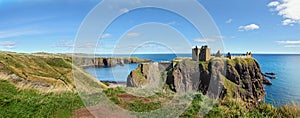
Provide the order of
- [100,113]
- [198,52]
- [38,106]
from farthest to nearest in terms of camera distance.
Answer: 1. [198,52]
2. [38,106]
3. [100,113]

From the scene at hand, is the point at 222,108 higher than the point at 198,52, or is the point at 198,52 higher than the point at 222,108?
the point at 198,52

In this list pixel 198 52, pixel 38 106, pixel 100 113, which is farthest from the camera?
pixel 198 52

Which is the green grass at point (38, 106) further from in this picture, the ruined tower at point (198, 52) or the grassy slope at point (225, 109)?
the ruined tower at point (198, 52)

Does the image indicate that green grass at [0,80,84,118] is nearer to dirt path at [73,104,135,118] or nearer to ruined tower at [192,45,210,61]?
dirt path at [73,104,135,118]

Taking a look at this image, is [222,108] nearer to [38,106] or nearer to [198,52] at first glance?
[38,106]

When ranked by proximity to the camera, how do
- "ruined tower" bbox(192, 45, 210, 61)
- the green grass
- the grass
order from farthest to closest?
"ruined tower" bbox(192, 45, 210, 61) → the green grass → the grass

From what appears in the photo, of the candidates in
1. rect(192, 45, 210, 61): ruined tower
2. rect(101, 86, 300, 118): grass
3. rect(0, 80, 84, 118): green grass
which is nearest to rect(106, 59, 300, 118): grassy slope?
rect(101, 86, 300, 118): grass

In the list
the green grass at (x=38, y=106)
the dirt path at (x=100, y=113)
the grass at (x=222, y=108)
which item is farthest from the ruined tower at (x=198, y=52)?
the green grass at (x=38, y=106)

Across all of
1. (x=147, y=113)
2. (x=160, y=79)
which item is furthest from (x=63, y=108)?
(x=160, y=79)

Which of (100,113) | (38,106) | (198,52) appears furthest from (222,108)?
(198,52)

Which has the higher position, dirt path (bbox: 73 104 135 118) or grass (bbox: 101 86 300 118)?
grass (bbox: 101 86 300 118)

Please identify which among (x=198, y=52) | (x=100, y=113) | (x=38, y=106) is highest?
(x=198, y=52)

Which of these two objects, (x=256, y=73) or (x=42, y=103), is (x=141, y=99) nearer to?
(x=42, y=103)
